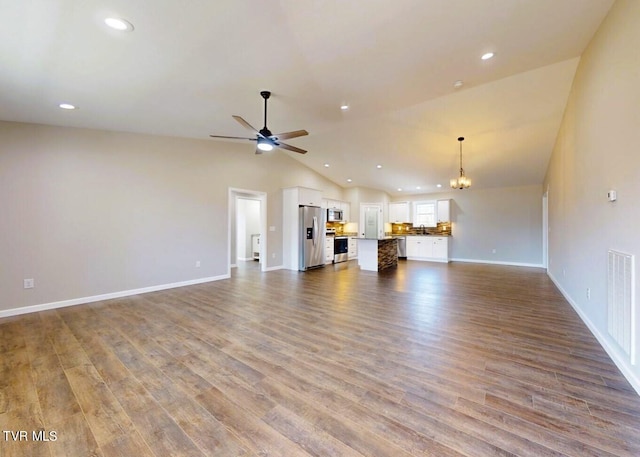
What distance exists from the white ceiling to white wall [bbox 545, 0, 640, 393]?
0.37 m

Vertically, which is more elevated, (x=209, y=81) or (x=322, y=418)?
(x=209, y=81)

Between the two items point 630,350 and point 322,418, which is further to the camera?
point 630,350

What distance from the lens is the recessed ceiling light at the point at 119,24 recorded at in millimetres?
2165

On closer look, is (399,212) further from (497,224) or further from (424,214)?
(497,224)

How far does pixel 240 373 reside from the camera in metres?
2.29

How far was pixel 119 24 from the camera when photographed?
7.28 ft

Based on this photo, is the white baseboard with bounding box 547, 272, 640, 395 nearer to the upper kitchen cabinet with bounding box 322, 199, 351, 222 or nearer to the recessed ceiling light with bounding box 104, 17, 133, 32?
the recessed ceiling light with bounding box 104, 17, 133, 32

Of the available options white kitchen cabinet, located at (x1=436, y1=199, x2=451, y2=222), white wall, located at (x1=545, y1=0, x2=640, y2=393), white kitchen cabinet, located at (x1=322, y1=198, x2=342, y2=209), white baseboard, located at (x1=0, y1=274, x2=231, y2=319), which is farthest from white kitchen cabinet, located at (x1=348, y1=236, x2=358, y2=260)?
white wall, located at (x1=545, y1=0, x2=640, y2=393)

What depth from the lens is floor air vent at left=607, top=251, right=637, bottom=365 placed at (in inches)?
82.0

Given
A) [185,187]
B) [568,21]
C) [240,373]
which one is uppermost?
[568,21]

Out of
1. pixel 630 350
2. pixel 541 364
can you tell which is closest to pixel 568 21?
pixel 630 350

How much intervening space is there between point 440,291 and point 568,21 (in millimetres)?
3975

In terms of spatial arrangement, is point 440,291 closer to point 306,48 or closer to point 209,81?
point 306,48

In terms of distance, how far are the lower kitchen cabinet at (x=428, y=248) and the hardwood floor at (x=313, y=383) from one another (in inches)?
205
